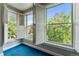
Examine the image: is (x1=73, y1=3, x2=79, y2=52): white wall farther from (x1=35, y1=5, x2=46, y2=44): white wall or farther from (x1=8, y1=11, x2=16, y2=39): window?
(x1=8, y1=11, x2=16, y2=39): window

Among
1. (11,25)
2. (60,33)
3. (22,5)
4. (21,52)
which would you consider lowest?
(21,52)

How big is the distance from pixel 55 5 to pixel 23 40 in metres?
0.63

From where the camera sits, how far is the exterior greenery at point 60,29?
134cm

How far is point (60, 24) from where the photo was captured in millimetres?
1396

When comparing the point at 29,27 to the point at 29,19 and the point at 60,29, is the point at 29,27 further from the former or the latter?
the point at 60,29

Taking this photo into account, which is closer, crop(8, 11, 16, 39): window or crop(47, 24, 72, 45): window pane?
crop(47, 24, 72, 45): window pane

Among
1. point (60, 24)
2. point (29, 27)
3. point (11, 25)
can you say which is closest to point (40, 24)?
point (29, 27)

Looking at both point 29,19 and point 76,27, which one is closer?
point 76,27

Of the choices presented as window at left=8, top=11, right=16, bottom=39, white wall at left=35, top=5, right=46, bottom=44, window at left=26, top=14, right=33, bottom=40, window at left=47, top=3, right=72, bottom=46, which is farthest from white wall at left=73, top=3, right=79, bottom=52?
window at left=8, top=11, right=16, bottom=39

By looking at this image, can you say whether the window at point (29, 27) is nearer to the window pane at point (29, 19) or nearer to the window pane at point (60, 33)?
the window pane at point (29, 19)

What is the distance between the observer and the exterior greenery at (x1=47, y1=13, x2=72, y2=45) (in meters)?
1.34

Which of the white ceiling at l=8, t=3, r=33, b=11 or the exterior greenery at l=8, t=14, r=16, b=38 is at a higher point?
the white ceiling at l=8, t=3, r=33, b=11

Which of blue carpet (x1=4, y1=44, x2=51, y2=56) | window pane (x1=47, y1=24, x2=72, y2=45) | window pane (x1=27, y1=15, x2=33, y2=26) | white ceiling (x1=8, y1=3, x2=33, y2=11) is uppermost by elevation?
white ceiling (x1=8, y1=3, x2=33, y2=11)

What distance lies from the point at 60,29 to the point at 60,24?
65mm
